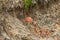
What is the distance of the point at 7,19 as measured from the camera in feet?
14.4

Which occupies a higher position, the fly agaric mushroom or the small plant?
the small plant

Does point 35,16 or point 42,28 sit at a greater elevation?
point 35,16

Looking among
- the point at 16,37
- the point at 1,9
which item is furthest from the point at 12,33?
the point at 1,9

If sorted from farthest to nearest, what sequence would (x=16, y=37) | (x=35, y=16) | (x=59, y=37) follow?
(x=35, y=16) < (x=59, y=37) < (x=16, y=37)

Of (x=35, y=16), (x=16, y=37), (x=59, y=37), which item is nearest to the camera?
(x=16, y=37)

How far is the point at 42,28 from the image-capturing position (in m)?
4.67

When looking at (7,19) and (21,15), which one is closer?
(7,19)

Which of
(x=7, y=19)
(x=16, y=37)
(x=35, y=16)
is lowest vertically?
(x=16, y=37)

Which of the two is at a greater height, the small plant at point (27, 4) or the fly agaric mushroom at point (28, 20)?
the small plant at point (27, 4)

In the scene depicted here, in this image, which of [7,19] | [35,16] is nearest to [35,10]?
[35,16]

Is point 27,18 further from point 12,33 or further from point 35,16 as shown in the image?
point 12,33

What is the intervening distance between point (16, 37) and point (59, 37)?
826 millimetres

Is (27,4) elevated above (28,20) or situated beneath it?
elevated above

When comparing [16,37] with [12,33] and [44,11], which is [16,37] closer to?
[12,33]
